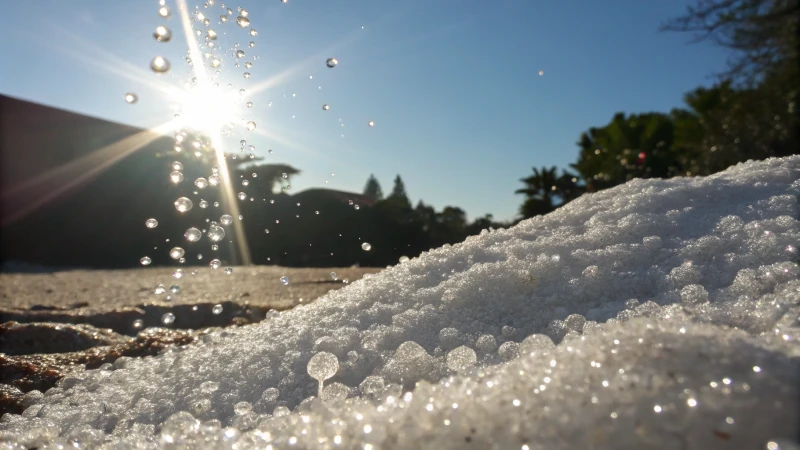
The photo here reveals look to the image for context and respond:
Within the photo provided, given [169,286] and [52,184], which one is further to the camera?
[52,184]

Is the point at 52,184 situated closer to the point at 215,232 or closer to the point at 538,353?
the point at 215,232

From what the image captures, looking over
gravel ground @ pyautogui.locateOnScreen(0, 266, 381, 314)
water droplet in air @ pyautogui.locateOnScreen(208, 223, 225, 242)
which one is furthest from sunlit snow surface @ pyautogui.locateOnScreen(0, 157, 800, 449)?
gravel ground @ pyautogui.locateOnScreen(0, 266, 381, 314)

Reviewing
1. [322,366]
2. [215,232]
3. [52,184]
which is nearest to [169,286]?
[215,232]

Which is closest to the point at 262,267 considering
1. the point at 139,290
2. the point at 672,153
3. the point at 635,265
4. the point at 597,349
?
the point at 139,290

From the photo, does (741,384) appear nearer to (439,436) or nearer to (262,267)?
(439,436)

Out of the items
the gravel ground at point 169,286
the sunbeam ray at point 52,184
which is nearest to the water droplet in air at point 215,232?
the gravel ground at point 169,286

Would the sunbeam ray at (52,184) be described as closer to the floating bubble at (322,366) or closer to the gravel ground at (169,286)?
the gravel ground at (169,286)
